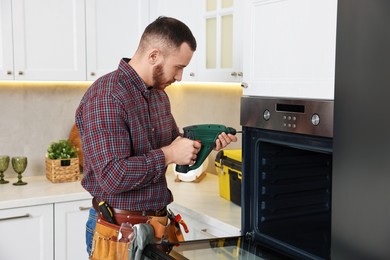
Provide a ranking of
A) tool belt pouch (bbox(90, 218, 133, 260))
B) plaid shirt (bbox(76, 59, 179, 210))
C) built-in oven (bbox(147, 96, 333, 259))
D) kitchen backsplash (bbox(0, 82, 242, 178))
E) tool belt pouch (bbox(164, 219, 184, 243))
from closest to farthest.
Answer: built-in oven (bbox(147, 96, 333, 259)) → plaid shirt (bbox(76, 59, 179, 210)) → tool belt pouch (bbox(90, 218, 133, 260)) → tool belt pouch (bbox(164, 219, 184, 243)) → kitchen backsplash (bbox(0, 82, 242, 178))

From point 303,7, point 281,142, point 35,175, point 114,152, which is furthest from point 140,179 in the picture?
point 35,175

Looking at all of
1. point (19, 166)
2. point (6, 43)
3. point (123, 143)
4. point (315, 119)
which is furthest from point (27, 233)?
point (315, 119)

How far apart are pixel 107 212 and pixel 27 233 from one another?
105cm

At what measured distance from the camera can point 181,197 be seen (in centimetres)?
285

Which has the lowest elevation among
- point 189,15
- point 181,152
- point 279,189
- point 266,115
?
point 279,189

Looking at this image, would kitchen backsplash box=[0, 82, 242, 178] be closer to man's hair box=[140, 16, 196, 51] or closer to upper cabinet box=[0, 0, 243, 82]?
upper cabinet box=[0, 0, 243, 82]

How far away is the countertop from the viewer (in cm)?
244

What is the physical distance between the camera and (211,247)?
68.1 inches

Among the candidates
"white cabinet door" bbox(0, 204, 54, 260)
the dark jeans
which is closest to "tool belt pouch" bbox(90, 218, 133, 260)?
the dark jeans

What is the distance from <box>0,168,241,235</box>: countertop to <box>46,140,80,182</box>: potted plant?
49 mm

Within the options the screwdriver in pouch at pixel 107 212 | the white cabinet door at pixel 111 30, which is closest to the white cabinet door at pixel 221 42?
the white cabinet door at pixel 111 30

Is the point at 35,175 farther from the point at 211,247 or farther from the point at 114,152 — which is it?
the point at 211,247

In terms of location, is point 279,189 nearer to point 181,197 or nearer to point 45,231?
point 181,197

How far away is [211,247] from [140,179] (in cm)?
34
